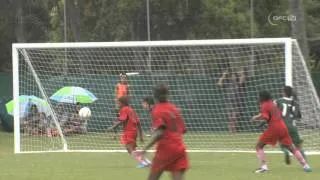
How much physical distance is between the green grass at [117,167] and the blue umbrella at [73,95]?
2787mm

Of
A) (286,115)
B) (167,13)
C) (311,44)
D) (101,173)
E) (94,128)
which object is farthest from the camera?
(311,44)

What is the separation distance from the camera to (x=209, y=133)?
20.6m

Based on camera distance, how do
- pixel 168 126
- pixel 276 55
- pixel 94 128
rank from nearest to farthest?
pixel 168 126, pixel 276 55, pixel 94 128

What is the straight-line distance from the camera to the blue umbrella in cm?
2122

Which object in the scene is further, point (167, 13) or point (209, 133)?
point (167, 13)

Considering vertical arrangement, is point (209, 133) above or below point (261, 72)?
below

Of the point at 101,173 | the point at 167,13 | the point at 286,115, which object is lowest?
the point at 101,173

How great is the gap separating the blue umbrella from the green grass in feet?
9.14

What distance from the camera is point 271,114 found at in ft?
46.0

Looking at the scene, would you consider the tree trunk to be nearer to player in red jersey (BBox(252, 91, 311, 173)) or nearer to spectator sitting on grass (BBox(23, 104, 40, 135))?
spectator sitting on grass (BBox(23, 104, 40, 135))

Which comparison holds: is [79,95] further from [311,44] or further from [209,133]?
[311,44]

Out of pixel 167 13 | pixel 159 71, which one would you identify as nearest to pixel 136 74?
pixel 159 71

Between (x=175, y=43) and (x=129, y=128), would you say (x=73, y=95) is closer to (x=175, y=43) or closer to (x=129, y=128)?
(x=175, y=43)

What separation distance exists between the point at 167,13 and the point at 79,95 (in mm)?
16531
